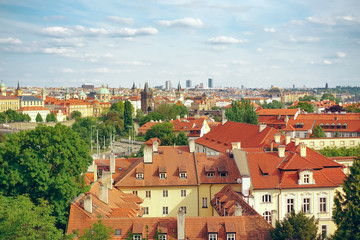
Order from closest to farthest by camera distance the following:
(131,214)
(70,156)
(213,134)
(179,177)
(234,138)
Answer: (131,214) → (70,156) → (179,177) → (234,138) → (213,134)

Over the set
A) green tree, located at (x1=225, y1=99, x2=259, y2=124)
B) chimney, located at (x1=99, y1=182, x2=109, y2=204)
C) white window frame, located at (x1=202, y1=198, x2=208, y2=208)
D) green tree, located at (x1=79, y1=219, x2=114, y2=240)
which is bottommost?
white window frame, located at (x1=202, y1=198, x2=208, y2=208)

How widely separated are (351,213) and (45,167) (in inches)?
882

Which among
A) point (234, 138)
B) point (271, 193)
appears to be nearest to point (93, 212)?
point (271, 193)

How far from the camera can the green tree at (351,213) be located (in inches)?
960

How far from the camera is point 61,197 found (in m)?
34.4

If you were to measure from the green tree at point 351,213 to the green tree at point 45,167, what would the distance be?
63.5 feet

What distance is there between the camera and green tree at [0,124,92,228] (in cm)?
3397

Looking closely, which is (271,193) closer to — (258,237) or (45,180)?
(258,237)

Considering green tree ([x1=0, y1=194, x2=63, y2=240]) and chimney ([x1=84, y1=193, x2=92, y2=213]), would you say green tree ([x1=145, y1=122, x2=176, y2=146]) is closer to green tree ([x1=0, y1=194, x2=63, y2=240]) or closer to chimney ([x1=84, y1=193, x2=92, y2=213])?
chimney ([x1=84, y1=193, x2=92, y2=213])

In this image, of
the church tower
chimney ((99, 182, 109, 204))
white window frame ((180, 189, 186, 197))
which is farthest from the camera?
the church tower

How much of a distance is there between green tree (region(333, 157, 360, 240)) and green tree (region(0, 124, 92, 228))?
19354mm

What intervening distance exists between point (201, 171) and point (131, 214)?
10882 millimetres

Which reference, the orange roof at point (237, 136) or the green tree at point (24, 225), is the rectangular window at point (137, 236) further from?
the orange roof at point (237, 136)

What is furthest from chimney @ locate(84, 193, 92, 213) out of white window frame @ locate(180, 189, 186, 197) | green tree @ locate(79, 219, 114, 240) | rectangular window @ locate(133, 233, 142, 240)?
white window frame @ locate(180, 189, 186, 197)
